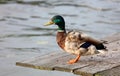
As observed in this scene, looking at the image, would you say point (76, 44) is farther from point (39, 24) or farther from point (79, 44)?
point (39, 24)

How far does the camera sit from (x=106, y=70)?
567cm

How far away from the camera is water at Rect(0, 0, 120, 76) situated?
8375 millimetres

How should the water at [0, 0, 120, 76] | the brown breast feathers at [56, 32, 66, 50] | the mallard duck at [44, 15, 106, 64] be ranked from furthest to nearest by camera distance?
the water at [0, 0, 120, 76] < the brown breast feathers at [56, 32, 66, 50] < the mallard duck at [44, 15, 106, 64]

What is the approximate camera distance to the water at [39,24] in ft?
27.5

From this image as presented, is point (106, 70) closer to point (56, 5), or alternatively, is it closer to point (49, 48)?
point (49, 48)

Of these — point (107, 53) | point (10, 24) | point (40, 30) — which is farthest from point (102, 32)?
point (107, 53)

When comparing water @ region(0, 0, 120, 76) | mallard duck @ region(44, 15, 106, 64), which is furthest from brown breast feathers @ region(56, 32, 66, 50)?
water @ region(0, 0, 120, 76)

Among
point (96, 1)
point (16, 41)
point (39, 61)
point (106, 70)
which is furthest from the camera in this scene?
point (96, 1)

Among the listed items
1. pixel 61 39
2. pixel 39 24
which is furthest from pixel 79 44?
pixel 39 24

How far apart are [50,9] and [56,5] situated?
82cm

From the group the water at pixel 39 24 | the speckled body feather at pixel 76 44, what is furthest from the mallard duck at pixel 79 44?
the water at pixel 39 24

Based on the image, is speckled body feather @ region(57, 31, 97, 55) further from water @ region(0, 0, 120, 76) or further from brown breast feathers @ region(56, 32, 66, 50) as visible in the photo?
water @ region(0, 0, 120, 76)

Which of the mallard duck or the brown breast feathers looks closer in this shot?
the mallard duck

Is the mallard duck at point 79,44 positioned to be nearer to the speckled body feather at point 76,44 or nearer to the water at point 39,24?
the speckled body feather at point 76,44
